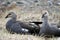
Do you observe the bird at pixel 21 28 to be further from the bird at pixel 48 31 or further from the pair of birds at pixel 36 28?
the bird at pixel 48 31

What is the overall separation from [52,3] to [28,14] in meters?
2.75

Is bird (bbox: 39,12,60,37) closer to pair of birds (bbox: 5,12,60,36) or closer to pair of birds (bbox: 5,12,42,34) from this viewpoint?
pair of birds (bbox: 5,12,60,36)

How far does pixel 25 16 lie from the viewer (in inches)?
503

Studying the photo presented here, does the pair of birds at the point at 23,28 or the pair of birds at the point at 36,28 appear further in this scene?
the pair of birds at the point at 23,28

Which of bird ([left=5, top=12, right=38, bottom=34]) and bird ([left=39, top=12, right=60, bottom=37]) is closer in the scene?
bird ([left=39, top=12, right=60, bottom=37])

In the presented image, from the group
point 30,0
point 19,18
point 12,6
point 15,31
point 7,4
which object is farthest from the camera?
point 30,0

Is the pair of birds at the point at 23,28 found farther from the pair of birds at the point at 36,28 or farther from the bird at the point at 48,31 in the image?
the bird at the point at 48,31

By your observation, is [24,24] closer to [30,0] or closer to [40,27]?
[40,27]

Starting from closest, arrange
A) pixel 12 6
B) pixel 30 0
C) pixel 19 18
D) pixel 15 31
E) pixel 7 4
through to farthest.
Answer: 1. pixel 15 31
2. pixel 19 18
3. pixel 12 6
4. pixel 7 4
5. pixel 30 0

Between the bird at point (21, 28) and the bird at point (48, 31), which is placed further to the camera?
the bird at point (21, 28)

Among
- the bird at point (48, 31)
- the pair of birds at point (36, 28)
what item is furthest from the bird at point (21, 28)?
the bird at point (48, 31)

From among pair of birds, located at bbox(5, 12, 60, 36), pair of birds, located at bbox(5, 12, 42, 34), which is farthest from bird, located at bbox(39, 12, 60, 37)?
pair of birds, located at bbox(5, 12, 42, 34)

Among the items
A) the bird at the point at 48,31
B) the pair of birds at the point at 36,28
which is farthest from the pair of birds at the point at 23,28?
the bird at the point at 48,31

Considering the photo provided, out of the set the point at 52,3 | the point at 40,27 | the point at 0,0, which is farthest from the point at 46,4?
the point at 40,27
